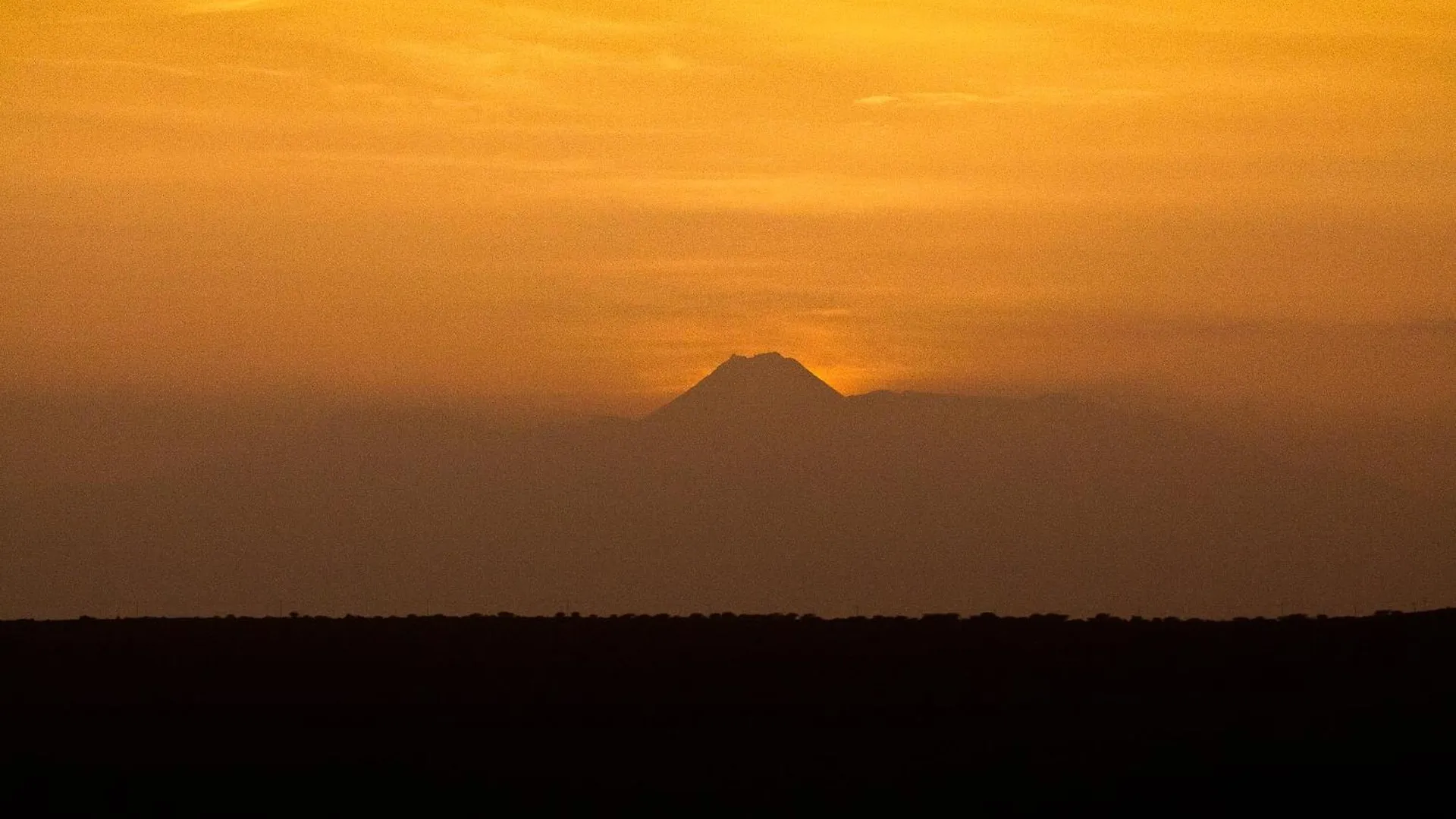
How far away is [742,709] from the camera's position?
25562 millimetres

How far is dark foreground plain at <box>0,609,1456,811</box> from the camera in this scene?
70.3 feet

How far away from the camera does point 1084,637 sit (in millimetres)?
31062

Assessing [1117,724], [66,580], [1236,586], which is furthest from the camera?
[1236,586]

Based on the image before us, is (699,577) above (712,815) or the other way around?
above

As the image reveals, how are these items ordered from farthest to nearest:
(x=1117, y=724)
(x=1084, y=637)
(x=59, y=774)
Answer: (x=1084, y=637) < (x=1117, y=724) < (x=59, y=774)

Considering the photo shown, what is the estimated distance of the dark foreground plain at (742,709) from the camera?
21.4 metres

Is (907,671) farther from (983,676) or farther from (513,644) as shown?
(513,644)

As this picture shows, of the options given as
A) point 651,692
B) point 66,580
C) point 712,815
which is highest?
point 66,580

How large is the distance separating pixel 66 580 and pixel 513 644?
114746 mm

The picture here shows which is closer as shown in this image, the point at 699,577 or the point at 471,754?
the point at 471,754

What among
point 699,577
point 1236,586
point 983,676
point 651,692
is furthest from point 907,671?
point 699,577

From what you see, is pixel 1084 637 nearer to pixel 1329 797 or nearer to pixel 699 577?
pixel 1329 797

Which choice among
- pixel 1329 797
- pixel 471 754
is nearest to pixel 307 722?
pixel 471 754

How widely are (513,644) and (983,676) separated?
7.66 metres
